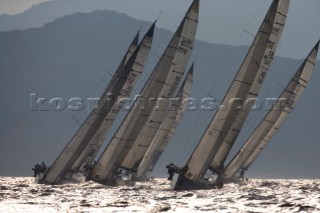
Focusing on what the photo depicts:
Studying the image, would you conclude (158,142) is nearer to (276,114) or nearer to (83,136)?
(276,114)

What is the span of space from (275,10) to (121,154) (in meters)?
11.0

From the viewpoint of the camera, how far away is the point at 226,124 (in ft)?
92.5

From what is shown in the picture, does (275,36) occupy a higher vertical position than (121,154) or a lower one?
higher

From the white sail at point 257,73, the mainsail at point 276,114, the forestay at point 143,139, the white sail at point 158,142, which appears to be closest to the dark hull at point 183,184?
the white sail at point 257,73

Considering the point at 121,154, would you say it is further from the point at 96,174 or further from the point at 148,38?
the point at 148,38

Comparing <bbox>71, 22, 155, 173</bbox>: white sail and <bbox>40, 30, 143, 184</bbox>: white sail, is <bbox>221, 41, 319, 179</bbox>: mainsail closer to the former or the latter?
<bbox>71, 22, 155, 173</bbox>: white sail

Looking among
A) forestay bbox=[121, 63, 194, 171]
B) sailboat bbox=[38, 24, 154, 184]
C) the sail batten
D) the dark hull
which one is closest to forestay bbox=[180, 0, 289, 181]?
the dark hull

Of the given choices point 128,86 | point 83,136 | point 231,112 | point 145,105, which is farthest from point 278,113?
point 83,136

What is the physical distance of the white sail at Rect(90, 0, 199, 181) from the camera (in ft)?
98.0

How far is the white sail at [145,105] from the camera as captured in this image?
29859 millimetres

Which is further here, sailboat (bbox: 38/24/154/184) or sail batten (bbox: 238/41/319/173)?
sail batten (bbox: 238/41/319/173)

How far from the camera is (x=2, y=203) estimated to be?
1900 centimetres

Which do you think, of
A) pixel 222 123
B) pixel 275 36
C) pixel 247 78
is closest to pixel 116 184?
pixel 222 123

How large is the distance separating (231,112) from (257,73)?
3420 millimetres
